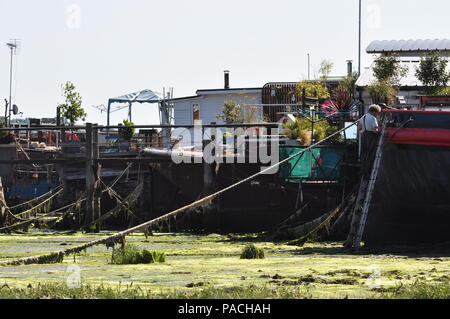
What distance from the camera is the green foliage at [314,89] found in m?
34.6

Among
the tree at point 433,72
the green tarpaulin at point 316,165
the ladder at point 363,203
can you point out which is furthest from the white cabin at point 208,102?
the ladder at point 363,203

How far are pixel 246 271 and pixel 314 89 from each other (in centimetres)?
2304

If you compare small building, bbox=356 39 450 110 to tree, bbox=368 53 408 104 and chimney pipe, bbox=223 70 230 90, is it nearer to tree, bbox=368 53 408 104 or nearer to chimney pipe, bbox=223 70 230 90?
tree, bbox=368 53 408 104

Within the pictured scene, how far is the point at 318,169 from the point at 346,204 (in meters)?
2.03

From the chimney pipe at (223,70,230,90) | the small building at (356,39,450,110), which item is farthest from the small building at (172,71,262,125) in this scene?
the small building at (356,39,450,110)

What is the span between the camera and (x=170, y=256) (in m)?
15.5

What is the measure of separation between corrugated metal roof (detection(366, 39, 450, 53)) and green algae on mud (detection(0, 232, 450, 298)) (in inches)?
580

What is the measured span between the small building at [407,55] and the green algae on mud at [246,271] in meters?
8.25

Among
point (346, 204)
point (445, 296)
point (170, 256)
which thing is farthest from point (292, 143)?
point (445, 296)

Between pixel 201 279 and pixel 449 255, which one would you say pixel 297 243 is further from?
pixel 201 279

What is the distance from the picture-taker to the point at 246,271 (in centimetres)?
1257

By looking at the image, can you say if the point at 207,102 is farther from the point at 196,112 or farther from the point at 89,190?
the point at 89,190

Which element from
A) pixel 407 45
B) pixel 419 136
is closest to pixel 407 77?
pixel 407 45

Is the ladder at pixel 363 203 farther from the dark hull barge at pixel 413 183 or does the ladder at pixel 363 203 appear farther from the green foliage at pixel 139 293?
the green foliage at pixel 139 293
